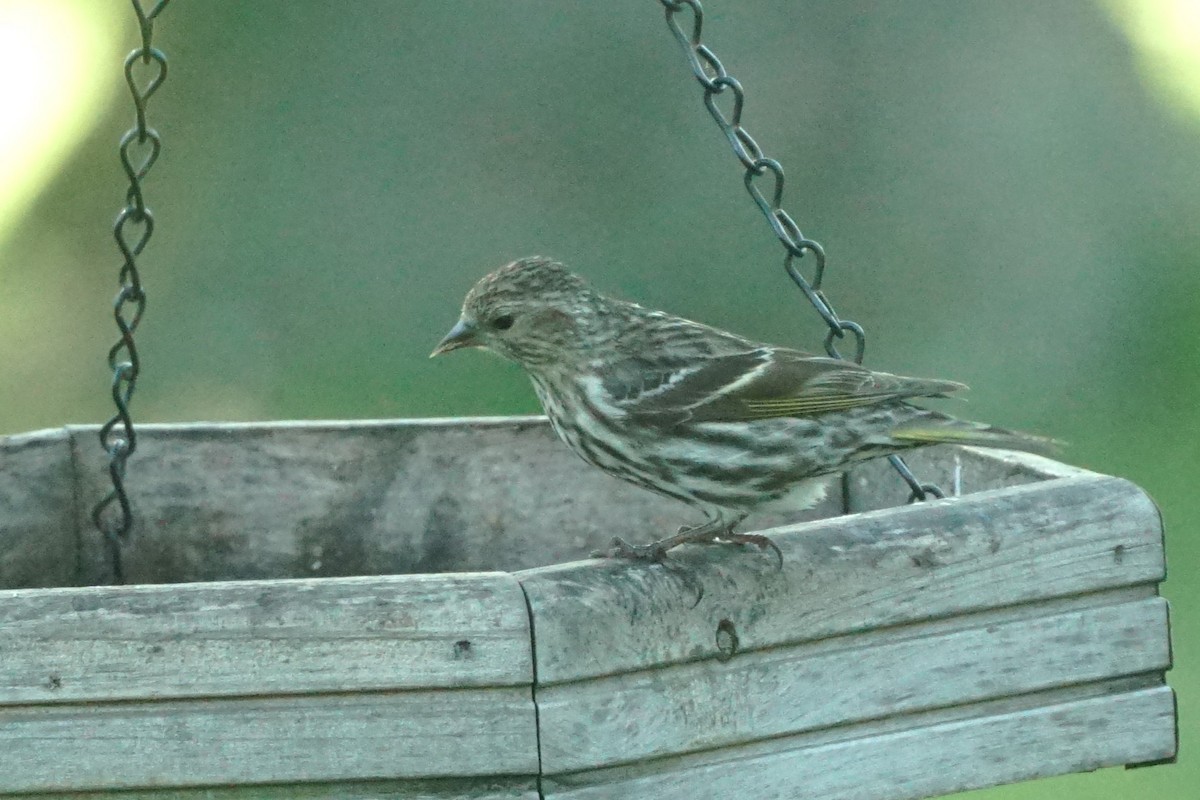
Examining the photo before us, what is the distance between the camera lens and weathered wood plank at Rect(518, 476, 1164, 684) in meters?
2.14

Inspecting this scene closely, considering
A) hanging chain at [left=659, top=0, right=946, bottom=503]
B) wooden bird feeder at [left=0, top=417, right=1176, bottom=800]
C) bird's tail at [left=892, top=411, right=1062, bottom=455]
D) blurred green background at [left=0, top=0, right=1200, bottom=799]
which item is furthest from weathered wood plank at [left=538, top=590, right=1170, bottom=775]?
blurred green background at [left=0, top=0, right=1200, bottom=799]

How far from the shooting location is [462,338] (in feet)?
9.82

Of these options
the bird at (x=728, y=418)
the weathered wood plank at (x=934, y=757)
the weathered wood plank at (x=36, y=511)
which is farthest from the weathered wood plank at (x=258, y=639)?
the weathered wood plank at (x=36, y=511)

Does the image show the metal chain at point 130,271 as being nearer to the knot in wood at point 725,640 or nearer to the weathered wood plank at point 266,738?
the weathered wood plank at point 266,738

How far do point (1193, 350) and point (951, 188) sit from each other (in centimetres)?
99

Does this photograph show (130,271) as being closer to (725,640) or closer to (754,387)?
(754,387)

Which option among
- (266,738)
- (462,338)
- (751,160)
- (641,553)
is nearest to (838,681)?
(641,553)

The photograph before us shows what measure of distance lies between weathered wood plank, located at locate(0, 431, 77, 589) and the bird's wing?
1115 millimetres

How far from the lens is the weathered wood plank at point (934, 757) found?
221 centimetres

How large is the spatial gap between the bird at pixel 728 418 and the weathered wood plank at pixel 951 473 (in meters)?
0.13

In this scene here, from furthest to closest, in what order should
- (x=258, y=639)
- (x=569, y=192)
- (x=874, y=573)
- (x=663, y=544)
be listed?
1. (x=569, y=192)
2. (x=663, y=544)
3. (x=874, y=573)
4. (x=258, y=639)

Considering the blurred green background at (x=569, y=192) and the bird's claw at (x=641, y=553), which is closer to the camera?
the bird's claw at (x=641, y=553)

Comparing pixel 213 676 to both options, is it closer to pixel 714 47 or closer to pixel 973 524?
pixel 973 524

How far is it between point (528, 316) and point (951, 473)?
32.3 inches
